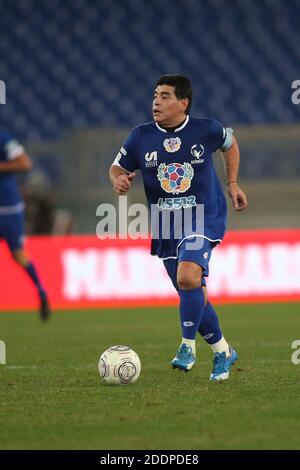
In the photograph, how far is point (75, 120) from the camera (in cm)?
1903

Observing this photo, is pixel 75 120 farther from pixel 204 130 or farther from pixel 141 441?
pixel 141 441

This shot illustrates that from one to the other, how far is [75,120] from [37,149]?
3151mm

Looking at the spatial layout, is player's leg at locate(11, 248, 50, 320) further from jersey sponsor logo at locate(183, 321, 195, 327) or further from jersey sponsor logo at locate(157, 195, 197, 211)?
jersey sponsor logo at locate(183, 321, 195, 327)

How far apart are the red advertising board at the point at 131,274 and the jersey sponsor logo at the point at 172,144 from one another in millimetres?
7296

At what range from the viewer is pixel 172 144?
6.82 meters

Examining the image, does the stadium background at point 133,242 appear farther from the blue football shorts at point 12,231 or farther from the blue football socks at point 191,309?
the blue football shorts at point 12,231

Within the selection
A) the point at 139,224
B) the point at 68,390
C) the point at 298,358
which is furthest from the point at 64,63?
the point at 68,390

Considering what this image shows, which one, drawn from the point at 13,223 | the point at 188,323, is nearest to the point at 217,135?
the point at 188,323

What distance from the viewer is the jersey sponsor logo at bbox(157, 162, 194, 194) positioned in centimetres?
675

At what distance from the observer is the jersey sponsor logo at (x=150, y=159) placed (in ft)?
22.4
